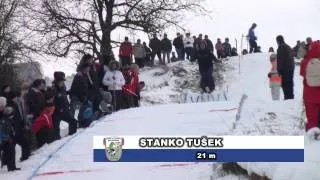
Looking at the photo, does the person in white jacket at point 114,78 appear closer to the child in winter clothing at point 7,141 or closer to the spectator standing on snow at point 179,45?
the child in winter clothing at point 7,141

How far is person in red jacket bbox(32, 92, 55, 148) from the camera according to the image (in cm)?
1375

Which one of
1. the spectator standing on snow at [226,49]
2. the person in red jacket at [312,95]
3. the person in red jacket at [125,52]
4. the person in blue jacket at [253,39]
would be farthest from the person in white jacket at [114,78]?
the spectator standing on snow at [226,49]

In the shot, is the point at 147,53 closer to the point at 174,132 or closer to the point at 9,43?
the point at 9,43

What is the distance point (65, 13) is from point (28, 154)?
70.3 ft

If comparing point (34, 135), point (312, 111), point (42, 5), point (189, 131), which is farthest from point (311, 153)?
point (42, 5)

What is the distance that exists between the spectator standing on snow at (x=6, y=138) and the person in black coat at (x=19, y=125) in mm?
363

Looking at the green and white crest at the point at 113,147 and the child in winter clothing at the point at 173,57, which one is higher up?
the child in winter clothing at the point at 173,57

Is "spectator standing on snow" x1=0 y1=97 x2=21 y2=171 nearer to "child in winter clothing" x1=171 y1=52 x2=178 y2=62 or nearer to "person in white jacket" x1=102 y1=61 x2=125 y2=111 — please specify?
"person in white jacket" x1=102 y1=61 x2=125 y2=111

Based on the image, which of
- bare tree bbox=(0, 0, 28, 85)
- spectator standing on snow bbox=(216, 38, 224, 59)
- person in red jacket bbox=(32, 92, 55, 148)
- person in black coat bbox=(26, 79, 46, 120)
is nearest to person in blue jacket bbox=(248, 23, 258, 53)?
spectator standing on snow bbox=(216, 38, 224, 59)

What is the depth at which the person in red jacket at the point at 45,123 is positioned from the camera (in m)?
13.8

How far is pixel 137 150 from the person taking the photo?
10.1 meters

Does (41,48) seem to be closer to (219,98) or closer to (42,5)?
(42,5)

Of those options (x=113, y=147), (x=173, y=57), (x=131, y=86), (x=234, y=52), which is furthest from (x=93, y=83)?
(x=234, y=52)

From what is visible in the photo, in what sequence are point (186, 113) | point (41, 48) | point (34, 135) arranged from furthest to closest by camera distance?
1. point (41, 48)
2. point (186, 113)
3. point (34, 135)
